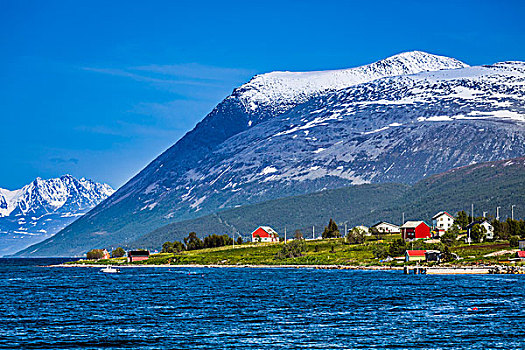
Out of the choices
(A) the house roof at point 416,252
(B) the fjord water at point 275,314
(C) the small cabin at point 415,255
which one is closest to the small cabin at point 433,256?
(C) the small cabin at point 415,255

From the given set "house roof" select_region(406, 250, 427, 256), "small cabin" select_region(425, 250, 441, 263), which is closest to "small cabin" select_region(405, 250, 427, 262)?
"house roof" select_region(406, 250, 427, 256)

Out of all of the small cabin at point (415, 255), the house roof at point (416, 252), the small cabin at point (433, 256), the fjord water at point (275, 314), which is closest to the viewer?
the fjord water at point (275, 314)

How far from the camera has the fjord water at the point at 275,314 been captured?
7762 cm

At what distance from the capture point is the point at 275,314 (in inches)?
3917

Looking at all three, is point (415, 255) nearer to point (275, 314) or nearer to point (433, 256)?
point (433, 256)

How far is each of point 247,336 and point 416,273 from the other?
96.2 meters

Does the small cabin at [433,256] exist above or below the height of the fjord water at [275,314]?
above

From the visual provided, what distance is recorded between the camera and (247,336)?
80562mm

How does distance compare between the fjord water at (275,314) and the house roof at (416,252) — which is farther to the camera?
the house roof at (416,252)

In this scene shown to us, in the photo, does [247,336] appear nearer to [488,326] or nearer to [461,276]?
[488,326]

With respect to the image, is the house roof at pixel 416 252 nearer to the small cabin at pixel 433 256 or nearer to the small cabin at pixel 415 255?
the small cabin at pixel 415 255

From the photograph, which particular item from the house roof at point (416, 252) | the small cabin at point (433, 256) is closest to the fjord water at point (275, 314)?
the small cabin at point (433, 256)

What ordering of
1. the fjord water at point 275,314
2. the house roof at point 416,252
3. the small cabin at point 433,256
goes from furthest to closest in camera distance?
the house roof at point 416,252, the small cabin at point 433,256, the fjord water at point 275,314

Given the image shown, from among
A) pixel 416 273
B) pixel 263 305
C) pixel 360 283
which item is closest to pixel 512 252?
pixel 416 273
